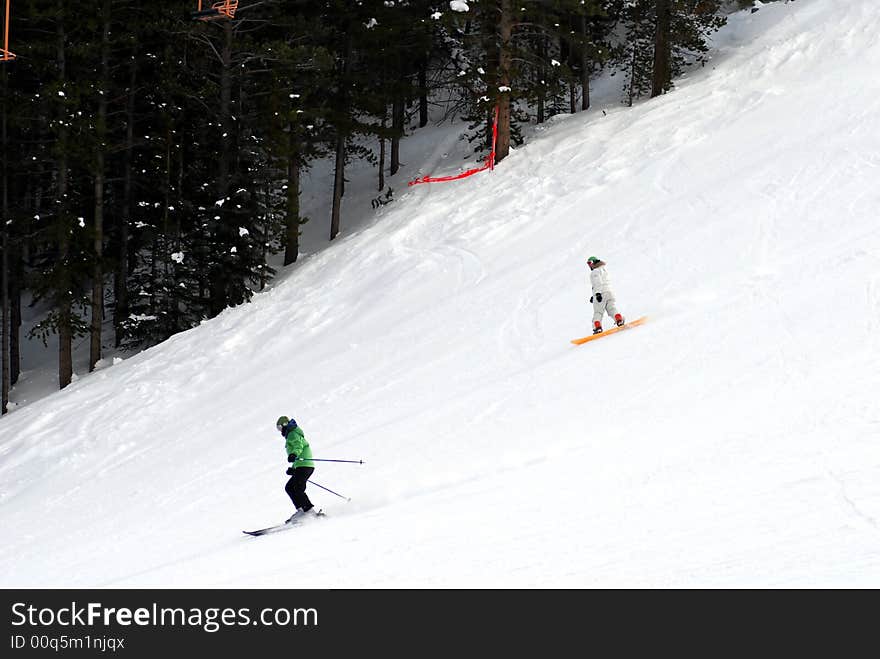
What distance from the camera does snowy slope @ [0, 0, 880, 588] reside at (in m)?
6.79

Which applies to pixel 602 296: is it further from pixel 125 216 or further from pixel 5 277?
pixel 125 216

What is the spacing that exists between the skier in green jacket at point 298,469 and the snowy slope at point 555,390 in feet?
1.65

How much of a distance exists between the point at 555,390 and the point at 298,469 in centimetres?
365

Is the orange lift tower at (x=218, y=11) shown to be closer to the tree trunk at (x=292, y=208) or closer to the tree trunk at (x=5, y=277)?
the tree trunk at (x=292, y=208)

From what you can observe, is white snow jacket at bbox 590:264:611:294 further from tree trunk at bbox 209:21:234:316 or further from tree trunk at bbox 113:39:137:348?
tree trunk at bbox 113:39:137:348

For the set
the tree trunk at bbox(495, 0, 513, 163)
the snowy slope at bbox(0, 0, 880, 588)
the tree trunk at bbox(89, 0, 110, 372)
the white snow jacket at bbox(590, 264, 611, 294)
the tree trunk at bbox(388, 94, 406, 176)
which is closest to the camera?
the snowy slope at bbox(0, 0, 880, 588)

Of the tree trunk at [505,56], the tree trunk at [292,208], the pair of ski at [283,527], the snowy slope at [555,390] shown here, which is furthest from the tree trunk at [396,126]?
the pair of ski at [283,527]

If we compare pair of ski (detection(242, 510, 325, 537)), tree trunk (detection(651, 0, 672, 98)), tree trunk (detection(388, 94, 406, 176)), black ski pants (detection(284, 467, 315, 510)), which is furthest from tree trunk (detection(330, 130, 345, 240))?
pair of ski (detection(242, 510, 325, 537))

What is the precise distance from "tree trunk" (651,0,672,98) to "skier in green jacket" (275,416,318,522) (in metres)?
18.0

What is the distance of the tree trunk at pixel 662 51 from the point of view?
75.3ft

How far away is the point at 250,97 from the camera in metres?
23.2

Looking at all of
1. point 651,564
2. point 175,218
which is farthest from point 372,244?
point 651,564

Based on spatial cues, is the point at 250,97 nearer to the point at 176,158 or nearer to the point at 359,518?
the point at 176,158

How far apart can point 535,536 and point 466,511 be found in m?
1.10
